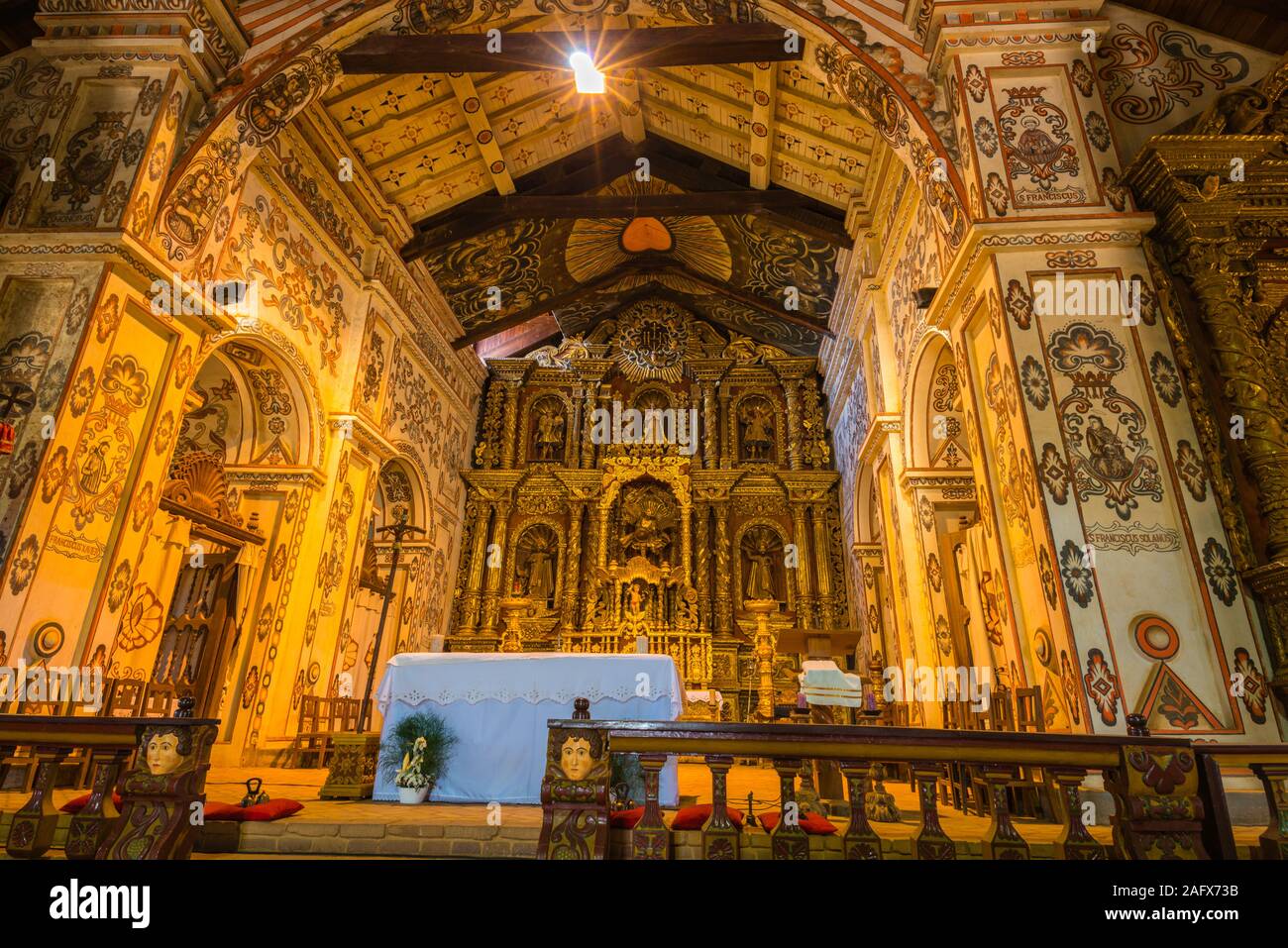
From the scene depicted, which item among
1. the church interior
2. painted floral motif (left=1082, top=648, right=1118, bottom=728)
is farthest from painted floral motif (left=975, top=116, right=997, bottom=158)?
painted floral motif (left=1082, top=648, right=1118, bottom=728)

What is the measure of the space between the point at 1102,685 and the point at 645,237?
→ 11.1m

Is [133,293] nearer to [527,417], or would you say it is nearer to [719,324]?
[527,417]

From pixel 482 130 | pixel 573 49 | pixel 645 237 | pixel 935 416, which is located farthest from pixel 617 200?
pixel 935 416

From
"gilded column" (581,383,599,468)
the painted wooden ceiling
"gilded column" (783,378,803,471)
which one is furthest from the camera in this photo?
"gilded column" (581,383,599,468)

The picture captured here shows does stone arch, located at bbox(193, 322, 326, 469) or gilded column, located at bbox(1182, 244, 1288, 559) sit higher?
stone arch, located at bbox(193, 322, 326, 469)

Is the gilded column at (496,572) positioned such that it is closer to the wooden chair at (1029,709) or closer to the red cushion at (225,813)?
the red cushion at (225,813)

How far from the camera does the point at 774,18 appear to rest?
268 inches

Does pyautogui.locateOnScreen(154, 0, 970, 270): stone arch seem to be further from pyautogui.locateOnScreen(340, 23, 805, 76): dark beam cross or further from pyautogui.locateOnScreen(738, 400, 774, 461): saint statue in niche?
pyautogui.locateOnScreen(738, 400, 774, 461): saint statue in niche

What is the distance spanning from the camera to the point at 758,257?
11.8 m

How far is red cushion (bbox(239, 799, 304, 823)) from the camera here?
3356mm

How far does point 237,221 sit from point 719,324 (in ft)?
32.9

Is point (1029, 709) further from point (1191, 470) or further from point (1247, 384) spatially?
point (1247, 384)

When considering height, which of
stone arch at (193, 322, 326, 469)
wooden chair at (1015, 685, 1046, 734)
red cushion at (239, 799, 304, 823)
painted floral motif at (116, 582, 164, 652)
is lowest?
red cushion at (239, 799, 304, 823)

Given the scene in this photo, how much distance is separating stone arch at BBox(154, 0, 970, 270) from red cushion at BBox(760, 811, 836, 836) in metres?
4.56
